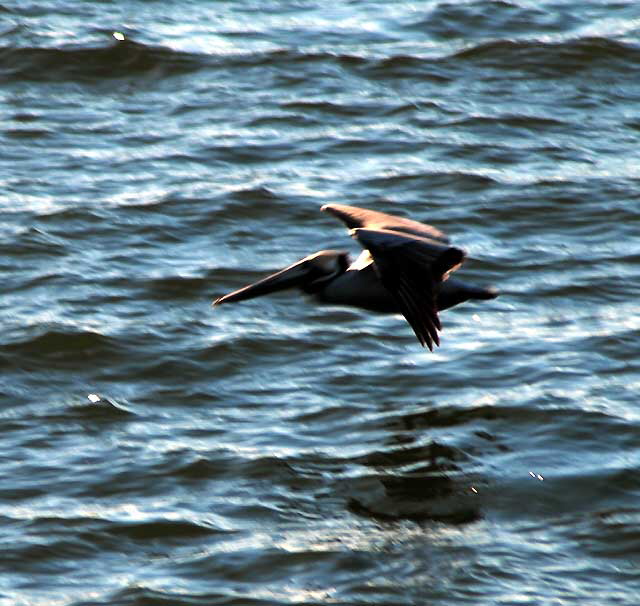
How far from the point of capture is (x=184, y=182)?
10.9 m

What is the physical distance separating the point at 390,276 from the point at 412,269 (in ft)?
0.37

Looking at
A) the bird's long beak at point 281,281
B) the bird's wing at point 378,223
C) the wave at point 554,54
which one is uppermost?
the wave at point 554,54

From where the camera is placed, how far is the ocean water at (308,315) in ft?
21.7

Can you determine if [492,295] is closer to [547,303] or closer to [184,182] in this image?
[547,303]

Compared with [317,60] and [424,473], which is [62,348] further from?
[317,60]

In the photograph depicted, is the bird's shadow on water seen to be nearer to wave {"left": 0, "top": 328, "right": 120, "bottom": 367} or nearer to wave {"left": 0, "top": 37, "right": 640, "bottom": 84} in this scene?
wave {"left": 0, "top": 328, "right": 120, "bottom": 367}

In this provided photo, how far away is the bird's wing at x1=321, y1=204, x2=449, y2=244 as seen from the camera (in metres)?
7.96

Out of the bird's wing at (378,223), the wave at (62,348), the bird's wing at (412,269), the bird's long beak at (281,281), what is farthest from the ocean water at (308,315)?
the bird's wing at (412,269)

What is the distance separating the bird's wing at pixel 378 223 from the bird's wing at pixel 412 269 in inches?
18.3

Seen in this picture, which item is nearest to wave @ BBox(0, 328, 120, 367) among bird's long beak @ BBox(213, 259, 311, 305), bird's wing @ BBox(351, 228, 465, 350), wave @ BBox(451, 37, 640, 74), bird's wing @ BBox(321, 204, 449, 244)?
bird's long beak @ BBox(213, 259, 311, 305)

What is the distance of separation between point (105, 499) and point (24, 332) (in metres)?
1.95

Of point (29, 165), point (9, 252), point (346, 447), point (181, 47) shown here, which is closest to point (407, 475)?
point (346, 447)

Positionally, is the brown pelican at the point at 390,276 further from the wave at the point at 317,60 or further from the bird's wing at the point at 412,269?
the wave at the point at 317,60

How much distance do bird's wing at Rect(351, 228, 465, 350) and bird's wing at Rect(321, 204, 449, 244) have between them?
466 millimetres
